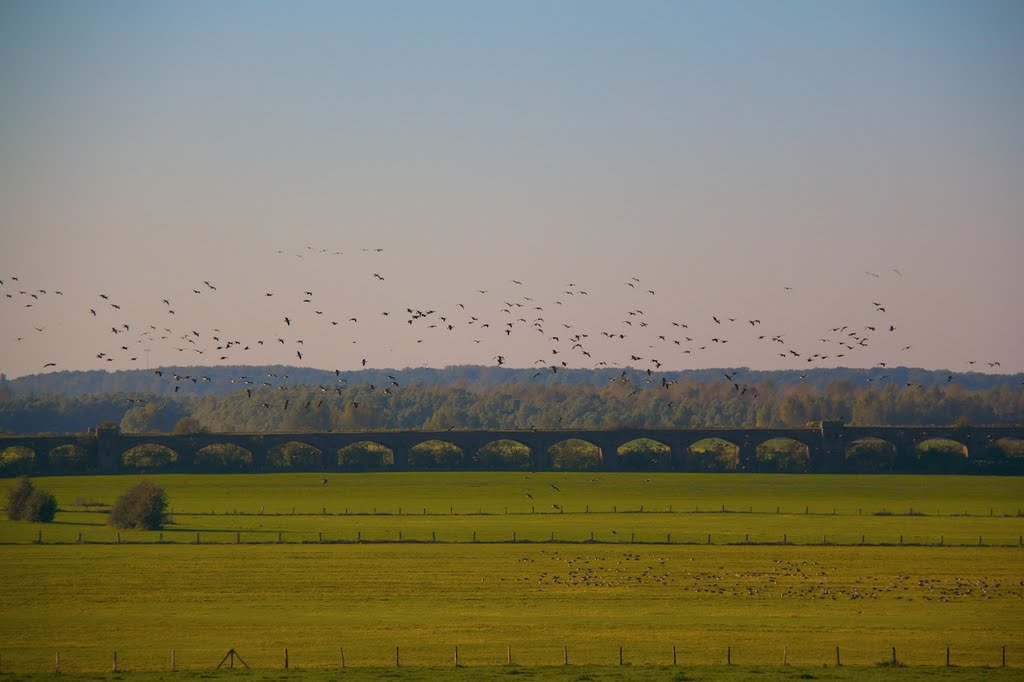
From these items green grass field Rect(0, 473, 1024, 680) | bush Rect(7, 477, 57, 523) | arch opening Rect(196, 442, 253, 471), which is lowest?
green grass field Rect(0, 473, 1024, 680)

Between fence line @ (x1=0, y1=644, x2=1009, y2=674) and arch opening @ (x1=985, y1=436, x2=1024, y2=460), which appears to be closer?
fence line @ (x1=0, y1=644, x2=1009, y2=674)

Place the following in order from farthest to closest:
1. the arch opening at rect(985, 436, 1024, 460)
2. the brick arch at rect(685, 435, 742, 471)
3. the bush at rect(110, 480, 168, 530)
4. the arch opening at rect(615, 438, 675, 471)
Answer: 1. the arch opening at rect(615, 438, 675, 471)
2. the brick arch at rect(685, 435, 742, 471)
3. the arch opening at rect(985, 436, 1024, 460)
4. the bush at rect(110, 480, 168, 530)

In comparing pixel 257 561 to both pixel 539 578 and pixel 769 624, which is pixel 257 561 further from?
pixel 769 624

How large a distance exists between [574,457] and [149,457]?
52.5 metres

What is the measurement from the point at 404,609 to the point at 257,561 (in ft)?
63.0

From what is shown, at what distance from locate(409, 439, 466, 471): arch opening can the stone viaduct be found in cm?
77

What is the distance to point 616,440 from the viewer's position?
179 meters

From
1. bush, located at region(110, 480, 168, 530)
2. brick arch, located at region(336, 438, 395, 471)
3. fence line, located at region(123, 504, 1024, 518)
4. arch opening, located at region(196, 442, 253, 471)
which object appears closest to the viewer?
bush, located at region(110, 480, 168, 530)

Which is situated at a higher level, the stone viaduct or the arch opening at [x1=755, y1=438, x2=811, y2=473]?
the stone viaduct

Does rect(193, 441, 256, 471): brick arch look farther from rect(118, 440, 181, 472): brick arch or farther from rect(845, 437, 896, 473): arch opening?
rect(845, 437, 896, 473): arch opening

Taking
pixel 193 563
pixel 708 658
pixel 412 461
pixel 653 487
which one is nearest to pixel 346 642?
pixel 708 658

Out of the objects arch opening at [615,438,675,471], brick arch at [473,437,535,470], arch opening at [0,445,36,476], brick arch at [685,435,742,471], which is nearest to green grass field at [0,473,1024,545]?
brick arch at [473,437,535,470]

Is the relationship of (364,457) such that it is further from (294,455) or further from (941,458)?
(941,458)

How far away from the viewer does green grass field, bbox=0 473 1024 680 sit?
5684 centimetres
